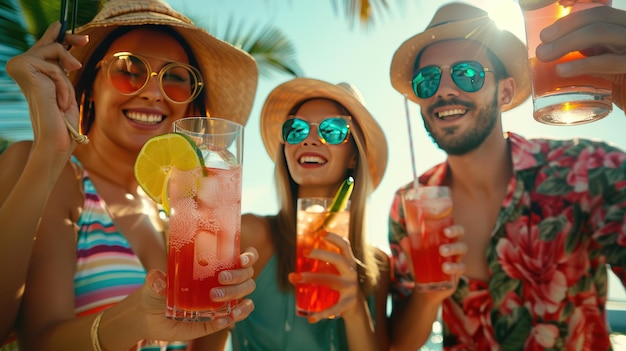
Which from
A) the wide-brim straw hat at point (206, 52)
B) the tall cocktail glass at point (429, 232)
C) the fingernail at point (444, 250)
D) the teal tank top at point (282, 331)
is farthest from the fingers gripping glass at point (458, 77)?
the teal tank top at point (282, 331)

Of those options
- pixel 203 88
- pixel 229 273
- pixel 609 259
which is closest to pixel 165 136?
pixel 229 273

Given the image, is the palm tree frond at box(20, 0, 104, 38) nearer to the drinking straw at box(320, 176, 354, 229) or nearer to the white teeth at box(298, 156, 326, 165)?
the white teeth at box(298, 156, 326, 165)

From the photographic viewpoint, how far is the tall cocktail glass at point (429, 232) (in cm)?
244

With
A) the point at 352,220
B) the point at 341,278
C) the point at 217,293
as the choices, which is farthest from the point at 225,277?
the point at 352,220

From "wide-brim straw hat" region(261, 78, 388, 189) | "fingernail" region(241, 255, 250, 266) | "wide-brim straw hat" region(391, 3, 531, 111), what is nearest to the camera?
"fingernail" region(241, 255, 250, 266)

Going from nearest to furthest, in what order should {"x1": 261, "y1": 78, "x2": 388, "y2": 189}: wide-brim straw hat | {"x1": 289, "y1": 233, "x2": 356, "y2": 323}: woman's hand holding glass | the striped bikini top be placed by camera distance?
1. the striped bikini top
2. {"x1": 289, "y1": 233, "x2": 356, "y2": 323}: woman's hand holding glass
3. {"x1": 261, "y1": 78, "x2": 388, "y2": 189}: wide-brim straw hat

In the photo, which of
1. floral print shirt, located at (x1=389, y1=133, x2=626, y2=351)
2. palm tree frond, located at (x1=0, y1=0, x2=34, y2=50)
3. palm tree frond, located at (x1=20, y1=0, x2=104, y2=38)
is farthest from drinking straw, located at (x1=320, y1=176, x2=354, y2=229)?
palm tree frond, located at (x1=0, y1=0, x2=34, y2=50)

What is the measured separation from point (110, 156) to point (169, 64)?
0.59 metres

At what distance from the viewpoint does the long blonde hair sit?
292cm

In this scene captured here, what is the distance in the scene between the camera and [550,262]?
281 centimetres

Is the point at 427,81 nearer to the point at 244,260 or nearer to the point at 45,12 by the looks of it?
the point at 244,260

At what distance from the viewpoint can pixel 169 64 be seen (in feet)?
8.38

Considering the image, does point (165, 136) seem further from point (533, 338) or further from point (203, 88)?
point (533, 338)

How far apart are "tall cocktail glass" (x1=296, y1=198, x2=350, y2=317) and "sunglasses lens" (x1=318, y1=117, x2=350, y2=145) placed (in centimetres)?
71
